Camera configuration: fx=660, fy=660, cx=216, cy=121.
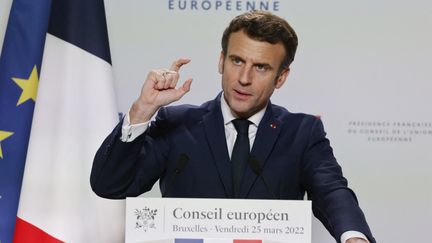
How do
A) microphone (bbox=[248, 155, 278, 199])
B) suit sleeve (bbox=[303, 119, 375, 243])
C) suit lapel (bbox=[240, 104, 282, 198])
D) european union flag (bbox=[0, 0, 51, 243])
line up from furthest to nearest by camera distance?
1. european union flag (bbox=[0, 0, 51, 243])
2. suit lapel (bbox=[240, 104, 282, 198])
3. microphone (bbox=[248, 155, 278, 199])
4. suit sleeve (bbox=[303, 119, 375, 243])

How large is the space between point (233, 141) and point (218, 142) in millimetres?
83

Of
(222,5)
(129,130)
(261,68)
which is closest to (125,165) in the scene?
(129,130)

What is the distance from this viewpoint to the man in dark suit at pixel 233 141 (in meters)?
2.27

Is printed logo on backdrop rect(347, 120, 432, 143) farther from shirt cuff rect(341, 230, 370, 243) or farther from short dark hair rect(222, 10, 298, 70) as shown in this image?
shirt cuff rect(341, 230, 370, 243)

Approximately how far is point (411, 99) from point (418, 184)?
1.39 feet

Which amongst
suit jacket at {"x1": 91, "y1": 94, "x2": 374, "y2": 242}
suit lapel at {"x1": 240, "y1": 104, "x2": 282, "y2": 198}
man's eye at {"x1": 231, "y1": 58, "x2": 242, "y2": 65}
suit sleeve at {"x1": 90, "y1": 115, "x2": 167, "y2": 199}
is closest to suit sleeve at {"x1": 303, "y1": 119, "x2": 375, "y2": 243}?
suit jacket at {"x1": 91, "y1": 94, "x2": 374, "y2": 242}

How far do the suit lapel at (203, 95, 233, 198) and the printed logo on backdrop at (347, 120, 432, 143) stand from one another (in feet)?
3.15

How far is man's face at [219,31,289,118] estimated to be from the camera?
2420mm

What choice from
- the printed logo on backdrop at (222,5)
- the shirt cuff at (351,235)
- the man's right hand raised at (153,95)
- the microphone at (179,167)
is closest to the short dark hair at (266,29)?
the man's right hand raised at (153,95)

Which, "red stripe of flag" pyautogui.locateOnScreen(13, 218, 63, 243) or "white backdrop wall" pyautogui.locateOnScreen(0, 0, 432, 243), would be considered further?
"white backdrop wall" pyautogui.locateOnScreen(0, 0, 432, 243)

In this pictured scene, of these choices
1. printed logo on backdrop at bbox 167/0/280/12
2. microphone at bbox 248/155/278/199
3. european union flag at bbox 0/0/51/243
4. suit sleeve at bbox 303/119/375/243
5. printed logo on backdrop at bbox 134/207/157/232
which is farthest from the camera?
printed logo on backdrop at bbox 167/0/280/12

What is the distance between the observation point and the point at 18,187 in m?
3.07

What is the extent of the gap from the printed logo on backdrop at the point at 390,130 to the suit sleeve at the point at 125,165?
1.18 meters

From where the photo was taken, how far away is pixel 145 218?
1.82 meters
